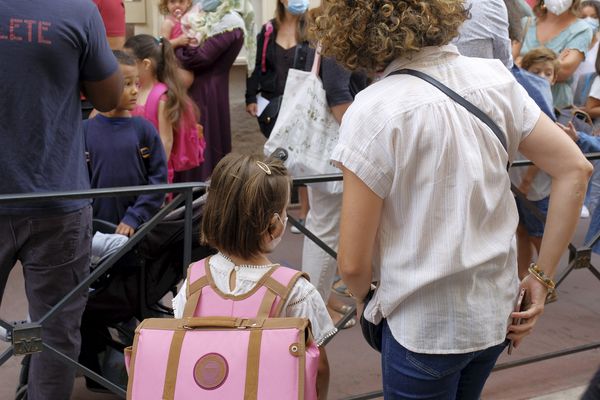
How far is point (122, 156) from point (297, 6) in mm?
2557

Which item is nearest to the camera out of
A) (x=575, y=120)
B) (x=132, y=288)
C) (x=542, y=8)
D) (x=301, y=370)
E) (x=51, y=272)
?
(x=301, y=370)

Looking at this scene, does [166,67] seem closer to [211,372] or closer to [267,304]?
[267,304]

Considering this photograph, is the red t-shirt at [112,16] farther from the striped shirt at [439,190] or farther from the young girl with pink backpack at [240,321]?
the striped shirt at [439,190]

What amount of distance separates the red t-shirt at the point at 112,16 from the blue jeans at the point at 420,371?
3076 millimetres

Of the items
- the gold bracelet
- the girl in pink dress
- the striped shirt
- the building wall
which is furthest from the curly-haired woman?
the building wall

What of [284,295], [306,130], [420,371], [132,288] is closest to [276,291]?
[284,295]

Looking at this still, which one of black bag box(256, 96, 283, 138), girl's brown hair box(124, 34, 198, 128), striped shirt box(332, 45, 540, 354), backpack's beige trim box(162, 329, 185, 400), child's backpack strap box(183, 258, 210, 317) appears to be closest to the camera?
striped shirt box(332, 45, 540, 354)

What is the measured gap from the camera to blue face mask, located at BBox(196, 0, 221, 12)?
5914 mm

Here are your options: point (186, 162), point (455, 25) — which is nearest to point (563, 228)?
point (455, 25)

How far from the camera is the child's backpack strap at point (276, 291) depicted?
7.30 feet

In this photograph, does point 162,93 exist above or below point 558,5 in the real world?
below

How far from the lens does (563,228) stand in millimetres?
2154

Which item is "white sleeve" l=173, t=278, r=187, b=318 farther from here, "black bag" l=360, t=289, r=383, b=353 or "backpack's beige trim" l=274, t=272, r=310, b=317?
"black bag" l=360, t=289, r=383, b=353

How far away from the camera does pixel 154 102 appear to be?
4770 millimetres
